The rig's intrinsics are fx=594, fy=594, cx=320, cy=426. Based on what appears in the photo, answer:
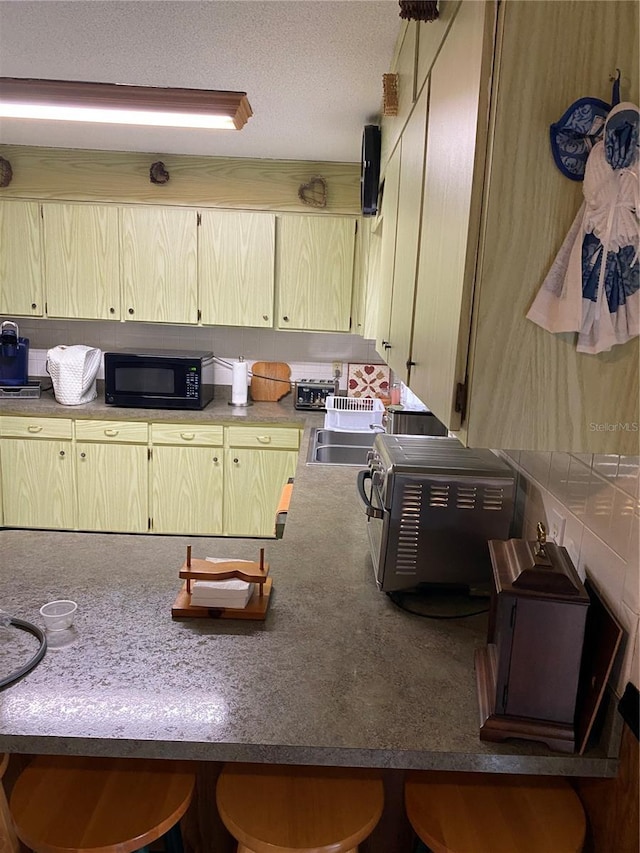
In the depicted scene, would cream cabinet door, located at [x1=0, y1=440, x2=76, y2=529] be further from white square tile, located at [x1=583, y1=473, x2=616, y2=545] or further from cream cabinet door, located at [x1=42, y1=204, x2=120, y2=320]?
white square tile, located at [x1=583, y1=473, x2=616, y2=545]

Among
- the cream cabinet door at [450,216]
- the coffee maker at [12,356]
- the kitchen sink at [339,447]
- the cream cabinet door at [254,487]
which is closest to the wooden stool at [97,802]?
the cream cabinet door at [450,216]

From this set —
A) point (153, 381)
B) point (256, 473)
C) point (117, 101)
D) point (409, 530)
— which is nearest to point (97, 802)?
point (409, 530)

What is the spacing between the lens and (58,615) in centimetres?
131

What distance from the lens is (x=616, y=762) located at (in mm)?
1024

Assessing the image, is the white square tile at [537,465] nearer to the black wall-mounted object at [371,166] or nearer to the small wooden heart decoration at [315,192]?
the black wall-mounted object at [371,166]

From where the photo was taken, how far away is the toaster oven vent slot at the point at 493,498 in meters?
1.44

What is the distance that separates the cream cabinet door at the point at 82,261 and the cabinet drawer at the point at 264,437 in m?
1.09

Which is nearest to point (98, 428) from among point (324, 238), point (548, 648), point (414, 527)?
point (324, 238)

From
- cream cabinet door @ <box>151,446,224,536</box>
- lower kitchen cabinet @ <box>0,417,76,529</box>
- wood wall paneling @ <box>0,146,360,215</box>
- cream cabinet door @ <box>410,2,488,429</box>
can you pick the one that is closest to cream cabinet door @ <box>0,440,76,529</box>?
lower kitchen cabinet @ <box>0,417,76,529</box>

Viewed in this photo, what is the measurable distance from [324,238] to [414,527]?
265 cm

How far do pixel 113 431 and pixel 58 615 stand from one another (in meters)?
2.38

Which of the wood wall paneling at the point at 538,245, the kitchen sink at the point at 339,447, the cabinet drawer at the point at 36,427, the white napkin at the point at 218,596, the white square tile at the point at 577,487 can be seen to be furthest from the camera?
the cabinet drawer at the point at 36,427

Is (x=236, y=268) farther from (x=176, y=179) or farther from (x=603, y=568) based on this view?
(x=603, y=568)

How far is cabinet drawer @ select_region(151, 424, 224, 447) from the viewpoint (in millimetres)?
3566
